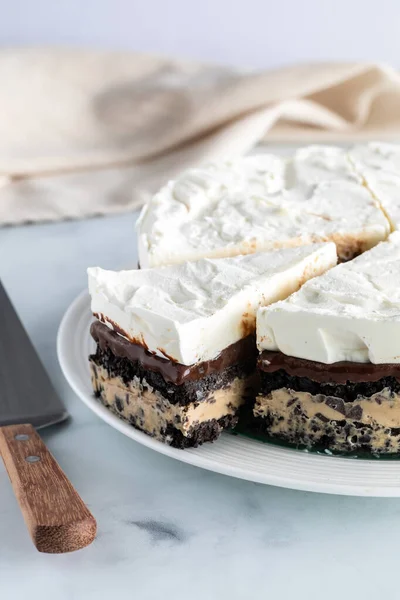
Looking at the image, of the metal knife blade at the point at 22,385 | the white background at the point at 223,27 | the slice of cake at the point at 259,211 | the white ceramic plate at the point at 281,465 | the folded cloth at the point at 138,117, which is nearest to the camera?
the white ceramic plate at the point at 281,465

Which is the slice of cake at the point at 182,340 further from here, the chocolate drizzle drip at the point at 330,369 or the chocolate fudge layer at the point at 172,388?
the chocolate drizzle drip at the point at 330,369

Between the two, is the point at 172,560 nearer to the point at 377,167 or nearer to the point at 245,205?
the point at 245,205

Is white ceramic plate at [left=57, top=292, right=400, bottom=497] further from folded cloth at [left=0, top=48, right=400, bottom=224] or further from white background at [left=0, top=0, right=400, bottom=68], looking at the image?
white background at [left=0, top=0, right=400, bottom=68]

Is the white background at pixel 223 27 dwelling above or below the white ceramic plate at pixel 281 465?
above

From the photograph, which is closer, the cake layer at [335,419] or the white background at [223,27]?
the cake layer at [335,419]

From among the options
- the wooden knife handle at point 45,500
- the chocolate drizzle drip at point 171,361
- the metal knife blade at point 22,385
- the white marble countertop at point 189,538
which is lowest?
the white marble countertop at point 189,538

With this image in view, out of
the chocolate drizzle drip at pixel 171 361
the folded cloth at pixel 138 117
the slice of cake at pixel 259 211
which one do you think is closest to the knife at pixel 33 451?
the chocolate drizzle drip at pixel 171 361
